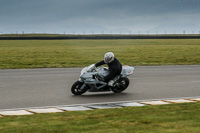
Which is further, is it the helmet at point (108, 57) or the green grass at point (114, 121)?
the helmet at point (108, 57)

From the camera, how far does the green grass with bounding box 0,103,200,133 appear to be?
6.70 meters

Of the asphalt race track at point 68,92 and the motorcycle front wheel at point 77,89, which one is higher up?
the motorcycle front wheel at point 77,89

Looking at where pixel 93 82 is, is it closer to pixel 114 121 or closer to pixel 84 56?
pixel 114 121

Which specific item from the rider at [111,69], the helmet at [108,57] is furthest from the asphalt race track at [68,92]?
the helmet at [108,57]

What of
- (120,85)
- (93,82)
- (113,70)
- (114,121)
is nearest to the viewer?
(114,121)

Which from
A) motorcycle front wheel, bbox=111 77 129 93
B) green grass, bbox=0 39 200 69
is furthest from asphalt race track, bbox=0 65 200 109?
green grass, bbox=0 39 200 69

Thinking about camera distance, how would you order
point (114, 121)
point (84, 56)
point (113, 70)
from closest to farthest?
point (114, 121) < point (113, 70) < point (84, 56)

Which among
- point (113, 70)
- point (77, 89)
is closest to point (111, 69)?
point (113, 70)

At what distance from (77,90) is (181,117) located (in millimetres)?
4822

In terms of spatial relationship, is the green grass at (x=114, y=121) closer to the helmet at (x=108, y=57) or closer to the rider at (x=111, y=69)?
the rider at (x=111, y=69)

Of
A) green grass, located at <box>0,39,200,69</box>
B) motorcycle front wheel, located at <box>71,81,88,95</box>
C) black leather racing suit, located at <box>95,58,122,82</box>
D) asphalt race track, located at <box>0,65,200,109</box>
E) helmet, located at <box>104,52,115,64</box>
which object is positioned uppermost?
helmet, located at <box>104,52,115,64</box>

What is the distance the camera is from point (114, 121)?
7.50 m

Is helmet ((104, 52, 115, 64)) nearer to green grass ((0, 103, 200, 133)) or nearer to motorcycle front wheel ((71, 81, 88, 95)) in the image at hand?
motorcycle front wheel ((71, 81, 88, 95))

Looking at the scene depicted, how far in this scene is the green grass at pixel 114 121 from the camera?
6703 millimetres
